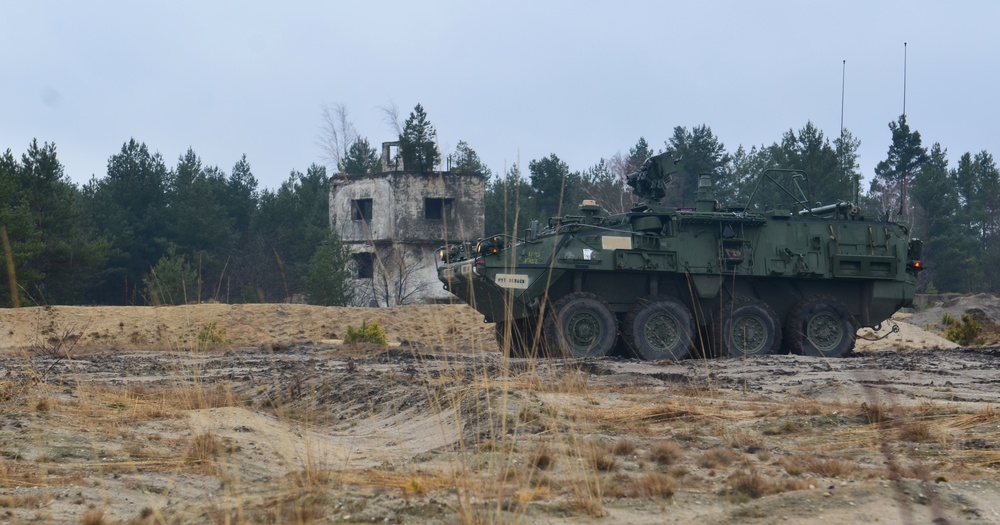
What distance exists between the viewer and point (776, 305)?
16.8 metres

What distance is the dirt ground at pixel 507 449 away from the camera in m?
4.55

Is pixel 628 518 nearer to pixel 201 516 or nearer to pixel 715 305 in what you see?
pixel 201 516

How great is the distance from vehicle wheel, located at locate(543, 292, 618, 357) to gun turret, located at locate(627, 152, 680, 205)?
7.29 ft

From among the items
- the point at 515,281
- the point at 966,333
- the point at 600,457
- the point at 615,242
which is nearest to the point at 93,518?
the point at 600,457

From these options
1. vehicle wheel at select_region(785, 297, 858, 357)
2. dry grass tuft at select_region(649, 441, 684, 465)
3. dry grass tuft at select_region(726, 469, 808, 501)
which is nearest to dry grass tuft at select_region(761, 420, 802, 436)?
dry grass tuft at select_region(649, 441, 684, 465)

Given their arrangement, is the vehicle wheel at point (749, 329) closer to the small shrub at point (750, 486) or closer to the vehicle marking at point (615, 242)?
the vehicle marking at point (615, 242)

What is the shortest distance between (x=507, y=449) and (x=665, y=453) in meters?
0.81

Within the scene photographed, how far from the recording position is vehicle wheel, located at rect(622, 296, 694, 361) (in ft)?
50.6

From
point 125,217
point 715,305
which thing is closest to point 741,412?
point 715,305

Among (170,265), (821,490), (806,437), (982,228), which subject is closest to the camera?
(821,490)

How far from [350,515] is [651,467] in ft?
5.63

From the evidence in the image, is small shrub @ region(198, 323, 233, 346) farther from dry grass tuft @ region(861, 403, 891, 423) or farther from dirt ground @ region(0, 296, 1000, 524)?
dry grass tuft @ region(861, 403, 891, 423)

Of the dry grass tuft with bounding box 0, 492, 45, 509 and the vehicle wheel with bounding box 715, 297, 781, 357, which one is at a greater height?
the vehicle wheel with bounding box 715, 297, 781, 357

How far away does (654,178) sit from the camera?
1694 cm
